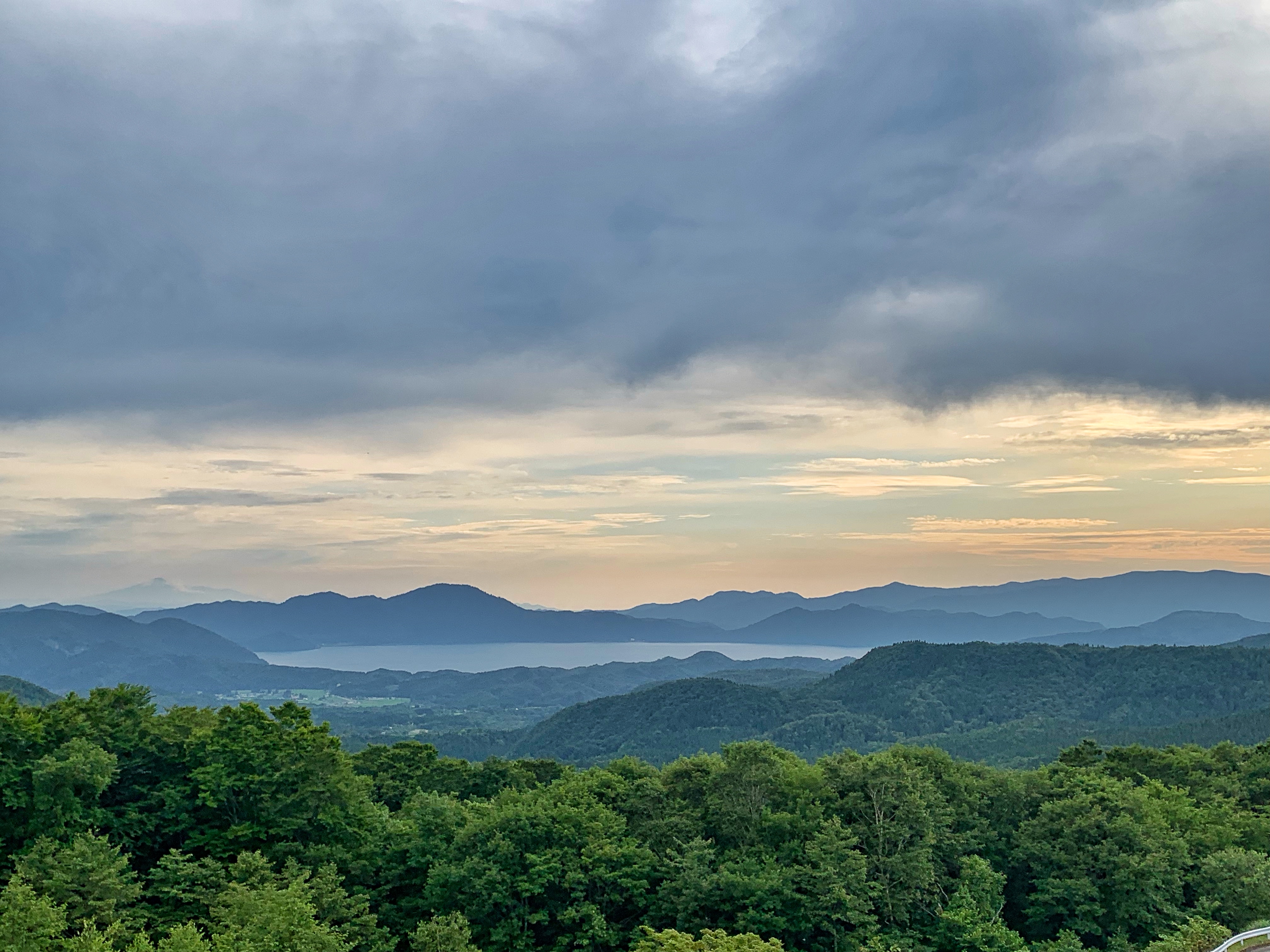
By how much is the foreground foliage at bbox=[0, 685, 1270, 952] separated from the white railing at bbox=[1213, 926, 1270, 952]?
8.00 feet

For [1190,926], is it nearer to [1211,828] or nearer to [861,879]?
[861,879]

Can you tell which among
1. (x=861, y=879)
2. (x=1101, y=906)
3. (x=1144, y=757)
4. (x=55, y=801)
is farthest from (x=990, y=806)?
(x=55, y=801)

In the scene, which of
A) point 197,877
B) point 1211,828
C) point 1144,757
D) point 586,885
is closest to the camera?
point 197,877

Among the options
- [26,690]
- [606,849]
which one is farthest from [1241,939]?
[26,690]

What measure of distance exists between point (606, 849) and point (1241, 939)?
21759 millimetres

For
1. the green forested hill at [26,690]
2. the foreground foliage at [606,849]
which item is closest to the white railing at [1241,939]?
the foreground foliage at [606,849]

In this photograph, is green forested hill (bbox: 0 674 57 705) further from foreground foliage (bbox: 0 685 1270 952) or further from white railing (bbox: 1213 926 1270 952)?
white railing (bbox: 1213 926 1270 952)

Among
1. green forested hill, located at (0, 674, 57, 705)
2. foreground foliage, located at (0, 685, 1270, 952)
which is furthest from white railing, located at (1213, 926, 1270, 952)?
green forested hill, located at (0, 674, 57, 705)

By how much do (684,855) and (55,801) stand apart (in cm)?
2597

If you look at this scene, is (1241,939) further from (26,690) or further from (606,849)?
(26,690)

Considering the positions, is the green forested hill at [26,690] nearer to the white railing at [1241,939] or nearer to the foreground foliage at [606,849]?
the foreground foliage at [606,849]

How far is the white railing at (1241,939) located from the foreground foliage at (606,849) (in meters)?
2.44

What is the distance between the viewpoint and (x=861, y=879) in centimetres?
3312

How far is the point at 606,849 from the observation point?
35469 mm
